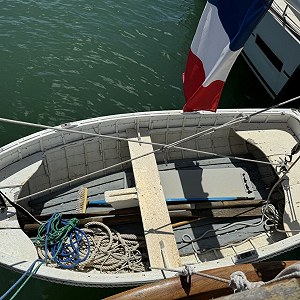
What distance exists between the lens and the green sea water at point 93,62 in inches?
442

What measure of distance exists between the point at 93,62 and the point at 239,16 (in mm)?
8003

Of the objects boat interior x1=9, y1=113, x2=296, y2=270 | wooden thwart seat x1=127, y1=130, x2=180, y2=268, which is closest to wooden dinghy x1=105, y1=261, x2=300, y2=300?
wooden thwart seat x1=127, y1=130, x2=180, y2=268

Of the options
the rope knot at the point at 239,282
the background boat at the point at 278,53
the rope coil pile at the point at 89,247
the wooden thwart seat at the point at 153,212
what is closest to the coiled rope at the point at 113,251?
the rope coil pile at the point at 89,247

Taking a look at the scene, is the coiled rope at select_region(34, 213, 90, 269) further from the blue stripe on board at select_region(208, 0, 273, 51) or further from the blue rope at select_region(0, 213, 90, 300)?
the blue stripe on board at select_region(208, 0, 273, 51)

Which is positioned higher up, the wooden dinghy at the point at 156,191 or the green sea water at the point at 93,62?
the green sea water at the point at 93,62

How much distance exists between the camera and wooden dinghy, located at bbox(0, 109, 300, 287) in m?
6.51

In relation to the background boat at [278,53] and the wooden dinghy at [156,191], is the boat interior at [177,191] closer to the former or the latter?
the wooden dinghy at [156,191]

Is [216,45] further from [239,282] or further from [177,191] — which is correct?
[239,282]

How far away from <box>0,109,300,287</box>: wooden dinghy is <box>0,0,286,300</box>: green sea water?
3.11 meters

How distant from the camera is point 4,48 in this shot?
1282 centimetres

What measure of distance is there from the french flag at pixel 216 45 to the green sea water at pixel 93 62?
206 inches

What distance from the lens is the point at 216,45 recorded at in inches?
232

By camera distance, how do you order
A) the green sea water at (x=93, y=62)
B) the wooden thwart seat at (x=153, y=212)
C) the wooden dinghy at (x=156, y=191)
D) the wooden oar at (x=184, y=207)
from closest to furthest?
the wooden thwart seat at (x=153, y=212)
the wooden dinghy at (x=156, y=191)
the wooden oar at (x=184, y=207)
the green sea water at (x=93, y=62)

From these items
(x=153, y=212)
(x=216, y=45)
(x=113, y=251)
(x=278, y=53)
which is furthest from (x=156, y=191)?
(x=278, y=53)
